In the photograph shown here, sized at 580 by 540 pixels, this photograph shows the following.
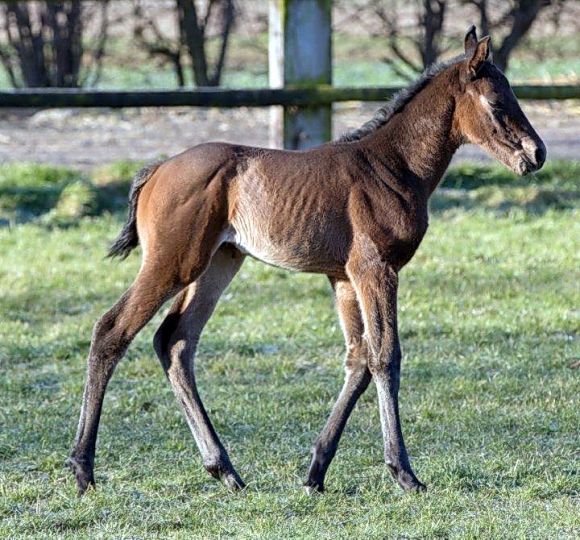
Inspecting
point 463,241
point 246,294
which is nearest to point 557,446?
point 246,294

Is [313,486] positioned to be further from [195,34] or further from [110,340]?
[195,34]

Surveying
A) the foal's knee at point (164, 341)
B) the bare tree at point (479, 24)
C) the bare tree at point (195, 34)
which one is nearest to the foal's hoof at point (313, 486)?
the foal's knee at point (164, 341)

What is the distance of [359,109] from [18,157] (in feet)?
14.0

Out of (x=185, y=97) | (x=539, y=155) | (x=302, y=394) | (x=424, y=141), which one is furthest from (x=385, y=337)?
(x=185, y=97)

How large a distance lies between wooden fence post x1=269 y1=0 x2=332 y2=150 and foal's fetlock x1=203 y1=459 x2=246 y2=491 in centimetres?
519

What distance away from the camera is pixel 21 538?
4.56m

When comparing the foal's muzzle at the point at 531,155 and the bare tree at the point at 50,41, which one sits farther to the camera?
the bare tree at the point at 50,41

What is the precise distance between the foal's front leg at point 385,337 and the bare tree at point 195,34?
Answer: 9.70 m

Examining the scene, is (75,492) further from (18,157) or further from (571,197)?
(18,157)

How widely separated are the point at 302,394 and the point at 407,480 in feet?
5.10

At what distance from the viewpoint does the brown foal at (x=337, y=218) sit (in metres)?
5.11

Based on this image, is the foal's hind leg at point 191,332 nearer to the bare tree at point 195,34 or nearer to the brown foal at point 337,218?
the brown foal at point 337,218

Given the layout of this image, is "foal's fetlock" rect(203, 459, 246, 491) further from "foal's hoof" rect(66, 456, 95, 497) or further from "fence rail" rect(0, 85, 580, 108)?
"fence rail" rect(0, 85, 580, 108)

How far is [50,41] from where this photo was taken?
50.5 ft
